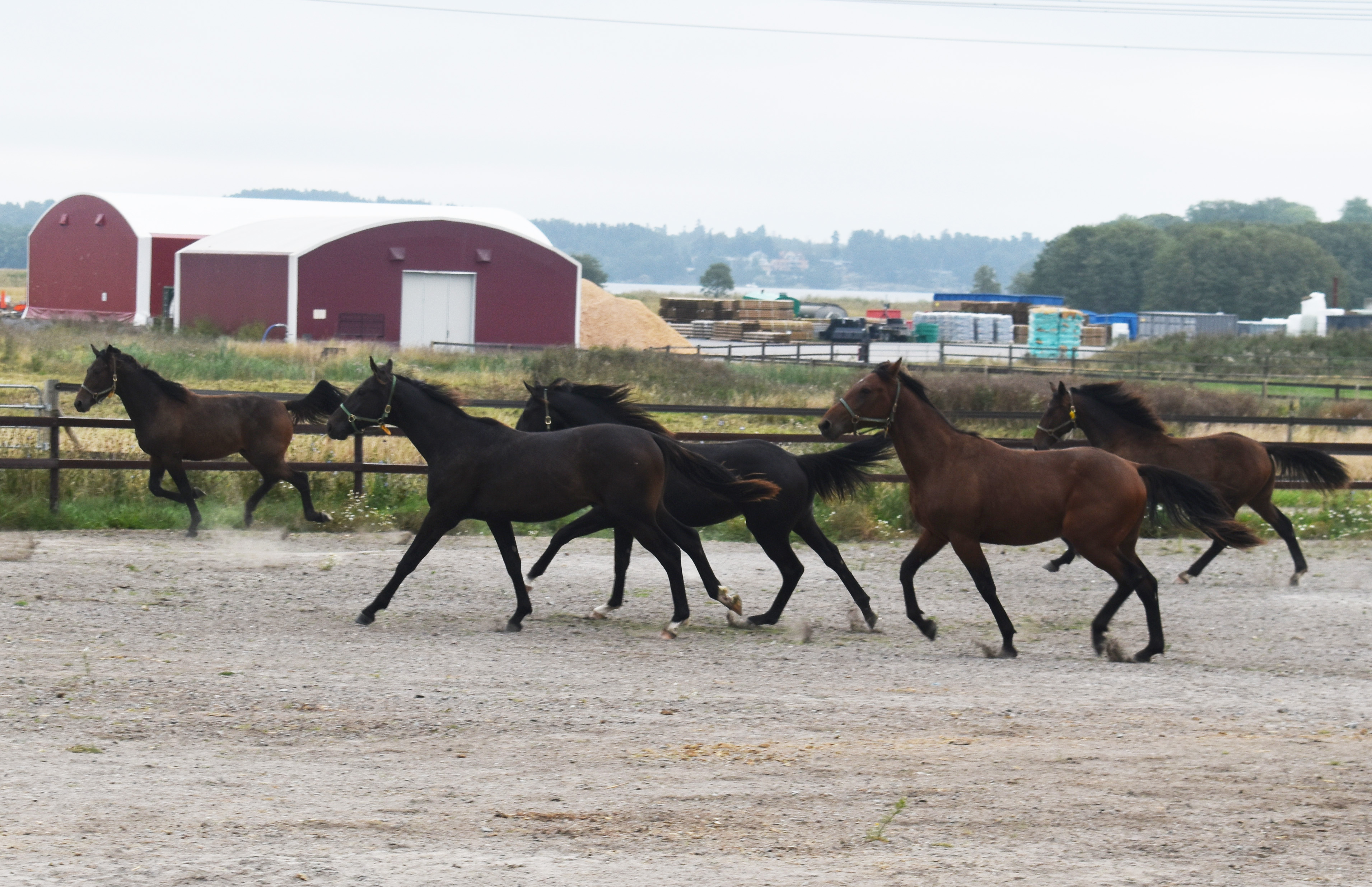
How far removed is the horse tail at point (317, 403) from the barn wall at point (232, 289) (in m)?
27.8

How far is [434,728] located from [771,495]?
3.30m

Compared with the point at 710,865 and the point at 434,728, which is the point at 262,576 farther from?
the point at 710,865

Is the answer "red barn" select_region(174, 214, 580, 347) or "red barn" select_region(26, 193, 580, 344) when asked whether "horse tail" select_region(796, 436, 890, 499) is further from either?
"red barn" select_region(26, 193, 580, 344)

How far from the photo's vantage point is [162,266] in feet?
144

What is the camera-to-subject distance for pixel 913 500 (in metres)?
8.43

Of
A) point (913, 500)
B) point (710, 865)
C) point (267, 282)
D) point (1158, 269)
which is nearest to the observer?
point (710, 865)

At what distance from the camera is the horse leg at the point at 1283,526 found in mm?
11320

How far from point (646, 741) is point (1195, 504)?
168 inches

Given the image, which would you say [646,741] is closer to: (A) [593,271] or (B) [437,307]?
(B) [437,307]

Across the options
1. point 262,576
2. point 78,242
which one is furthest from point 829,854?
point 78,242

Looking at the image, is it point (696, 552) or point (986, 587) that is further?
point (696, 552)

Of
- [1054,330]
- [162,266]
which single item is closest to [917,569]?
[162,266]

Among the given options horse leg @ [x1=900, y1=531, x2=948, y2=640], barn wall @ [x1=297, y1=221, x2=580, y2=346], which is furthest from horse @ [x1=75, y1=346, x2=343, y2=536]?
barn wall @ [x1=297, y1=221, x2=580, y2=346]

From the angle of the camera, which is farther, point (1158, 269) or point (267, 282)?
point (1158, 269)
